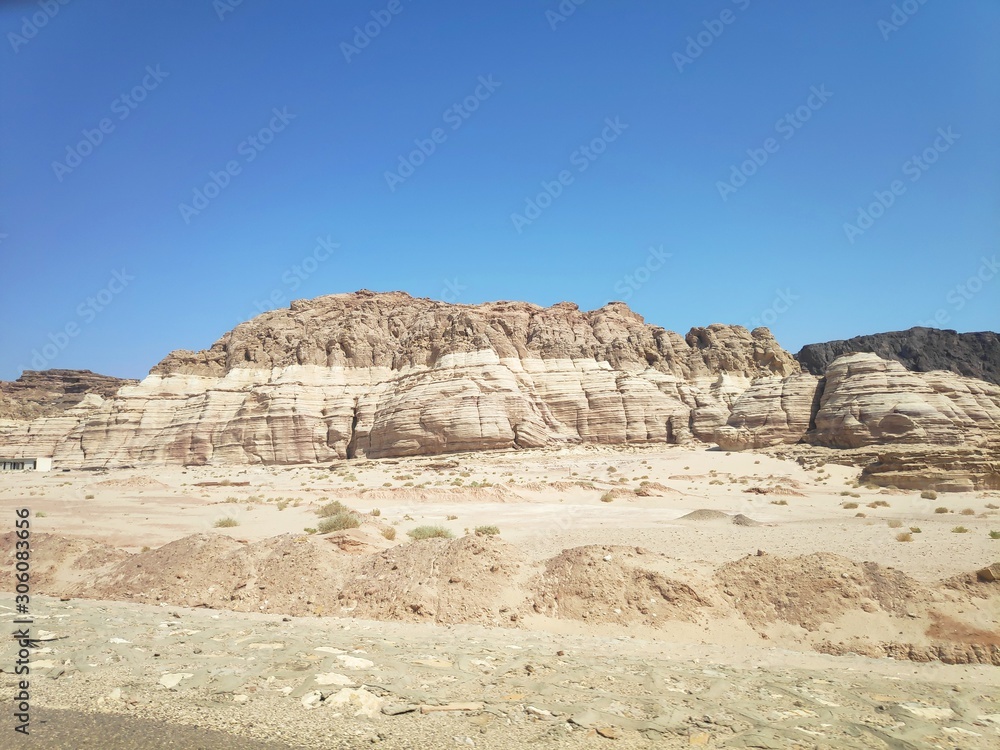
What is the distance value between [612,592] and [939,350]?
10838 cm

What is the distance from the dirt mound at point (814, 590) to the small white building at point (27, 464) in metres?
65.6

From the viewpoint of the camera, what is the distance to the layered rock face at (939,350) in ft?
297

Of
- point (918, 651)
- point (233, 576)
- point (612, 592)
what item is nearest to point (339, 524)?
point (233, 576)

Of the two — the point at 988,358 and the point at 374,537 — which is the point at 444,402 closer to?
the point at 374,537

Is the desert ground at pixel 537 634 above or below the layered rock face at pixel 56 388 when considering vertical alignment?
below

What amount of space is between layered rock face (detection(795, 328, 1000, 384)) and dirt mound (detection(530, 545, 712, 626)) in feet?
309

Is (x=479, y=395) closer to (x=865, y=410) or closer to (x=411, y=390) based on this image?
(x=411, y=390)

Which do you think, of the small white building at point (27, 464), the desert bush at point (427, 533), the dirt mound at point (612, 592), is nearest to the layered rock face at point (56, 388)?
the small white building at point (27, 464)

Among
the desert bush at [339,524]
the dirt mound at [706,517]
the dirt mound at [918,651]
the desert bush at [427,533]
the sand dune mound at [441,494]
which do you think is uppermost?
the desert bush at [339,524]

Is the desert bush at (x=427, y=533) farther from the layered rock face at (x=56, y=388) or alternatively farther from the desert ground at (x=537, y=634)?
the layered rock face at (x=56, y=388)

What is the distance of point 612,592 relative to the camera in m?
9.73

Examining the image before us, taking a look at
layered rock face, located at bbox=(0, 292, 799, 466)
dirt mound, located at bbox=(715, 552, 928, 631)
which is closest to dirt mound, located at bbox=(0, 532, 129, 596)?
dirt mound, located at bbox=(715, 552, 928, 631)

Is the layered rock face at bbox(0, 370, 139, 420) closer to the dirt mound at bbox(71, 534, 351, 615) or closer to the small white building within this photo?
the small white building

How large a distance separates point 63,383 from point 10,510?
115403mm
